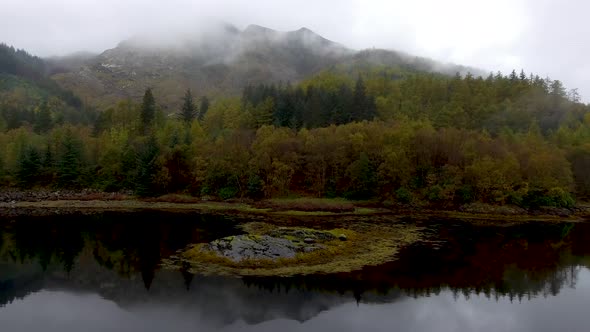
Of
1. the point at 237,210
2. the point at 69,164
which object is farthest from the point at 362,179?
the point at 69,164

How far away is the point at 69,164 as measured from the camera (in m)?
101

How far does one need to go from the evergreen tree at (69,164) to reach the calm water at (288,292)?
4851 cm

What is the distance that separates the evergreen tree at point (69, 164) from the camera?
99562 mm

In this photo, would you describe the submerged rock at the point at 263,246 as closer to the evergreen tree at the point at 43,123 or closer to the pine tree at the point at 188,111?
the pine tree at the point at 188,111

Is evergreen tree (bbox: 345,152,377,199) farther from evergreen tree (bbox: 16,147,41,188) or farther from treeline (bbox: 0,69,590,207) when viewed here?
evergreen tree (bbox: 16,147,41,188)

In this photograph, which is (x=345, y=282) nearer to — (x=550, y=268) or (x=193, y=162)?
(x=550, y=268)

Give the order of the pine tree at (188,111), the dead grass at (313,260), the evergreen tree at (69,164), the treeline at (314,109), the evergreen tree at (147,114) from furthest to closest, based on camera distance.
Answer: the pine tree at (188,111) < the evergreen tree at (147,114) < the treeline at (314,109) < the evergreen tree at (69,164) < the dead grass at (313,260)

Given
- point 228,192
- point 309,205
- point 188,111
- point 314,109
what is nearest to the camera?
point 309,205

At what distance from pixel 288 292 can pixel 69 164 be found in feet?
276

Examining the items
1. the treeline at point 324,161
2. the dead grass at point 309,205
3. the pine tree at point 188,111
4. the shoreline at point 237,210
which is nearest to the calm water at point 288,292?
the shoreline at point 237,210

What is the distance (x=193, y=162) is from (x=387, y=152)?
42650 mm

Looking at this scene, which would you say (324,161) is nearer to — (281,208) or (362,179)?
(362,179)

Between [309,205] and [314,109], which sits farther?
[314,109]

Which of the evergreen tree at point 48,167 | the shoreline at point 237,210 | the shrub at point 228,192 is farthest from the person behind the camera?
the evergreen tree at point 48,167
